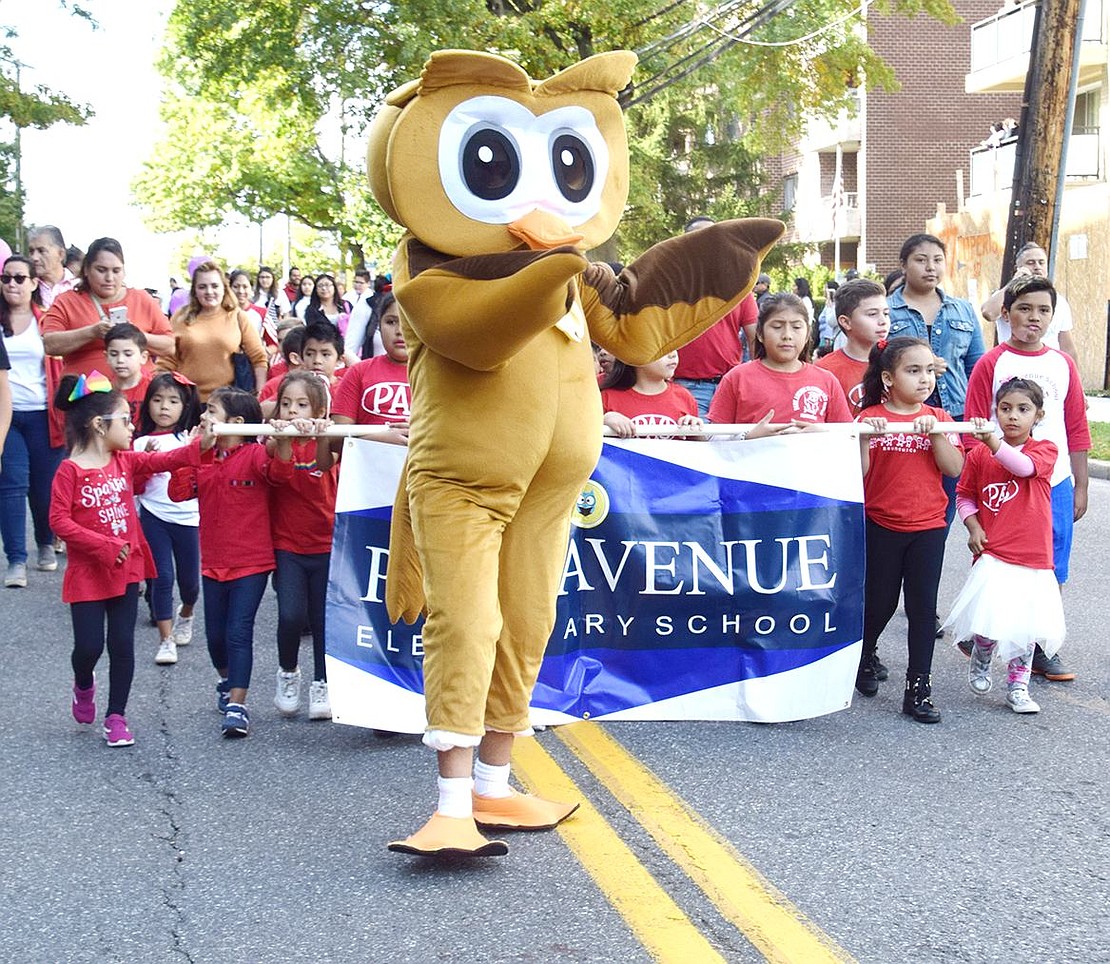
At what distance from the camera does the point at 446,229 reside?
4.25 meters

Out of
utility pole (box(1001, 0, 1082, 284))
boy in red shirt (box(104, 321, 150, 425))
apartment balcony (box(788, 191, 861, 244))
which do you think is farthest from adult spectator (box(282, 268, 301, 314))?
apartment balcony (box(788, 191, 861, 244))

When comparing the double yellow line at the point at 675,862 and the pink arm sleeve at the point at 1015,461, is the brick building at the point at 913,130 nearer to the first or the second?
the pink arm sleeve at the point at 1015,461

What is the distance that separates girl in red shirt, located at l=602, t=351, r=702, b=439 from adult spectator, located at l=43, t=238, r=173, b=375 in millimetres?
3465

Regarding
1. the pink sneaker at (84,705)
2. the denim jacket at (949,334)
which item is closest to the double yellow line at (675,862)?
the pink sneaker at (84,705)

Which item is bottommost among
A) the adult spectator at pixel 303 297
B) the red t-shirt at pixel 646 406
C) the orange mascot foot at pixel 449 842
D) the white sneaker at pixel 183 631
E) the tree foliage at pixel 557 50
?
the white sneaker at pixel 183 631

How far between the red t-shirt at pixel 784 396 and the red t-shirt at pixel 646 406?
19 centimetres

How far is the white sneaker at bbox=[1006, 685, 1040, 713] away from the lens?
19.5 feet

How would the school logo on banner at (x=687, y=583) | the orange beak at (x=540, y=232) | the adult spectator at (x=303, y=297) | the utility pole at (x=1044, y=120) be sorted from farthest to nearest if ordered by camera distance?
the adult spectator at (x=303, y=297) < the utility pole at (x=1044, y=120) < the school logo on banner at (x=687, y=583) < the orange beak at (x=540, y=232)

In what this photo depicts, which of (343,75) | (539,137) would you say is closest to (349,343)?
(539,137)

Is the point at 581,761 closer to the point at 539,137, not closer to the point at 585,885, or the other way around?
the point at 585,885

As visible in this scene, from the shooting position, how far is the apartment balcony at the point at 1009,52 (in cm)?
2708

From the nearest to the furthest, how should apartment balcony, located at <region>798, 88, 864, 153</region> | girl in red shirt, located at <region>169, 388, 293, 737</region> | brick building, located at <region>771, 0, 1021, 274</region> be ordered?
girl in red shirt, located at <region>169, 388, 293, 737</region> < brick building, located at <region>771, 0, 1021, 274</region> < apartment balcony, located at <region>798, 88, 864, 153</region>

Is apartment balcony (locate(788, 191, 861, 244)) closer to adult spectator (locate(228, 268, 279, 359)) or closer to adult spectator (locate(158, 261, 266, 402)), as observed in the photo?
adult spectator (locate(228, 268, 279, 359))

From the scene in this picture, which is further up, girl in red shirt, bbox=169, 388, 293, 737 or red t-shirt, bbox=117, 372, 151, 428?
red t-shirt, bbox=117, 372, 151, 428
